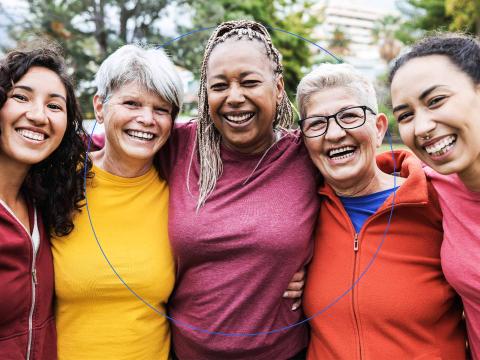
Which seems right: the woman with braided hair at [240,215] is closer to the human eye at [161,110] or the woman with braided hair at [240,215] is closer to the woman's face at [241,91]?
the woman's face at [241,91]

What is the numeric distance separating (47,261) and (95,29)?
40.5 ft

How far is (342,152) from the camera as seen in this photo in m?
2.48

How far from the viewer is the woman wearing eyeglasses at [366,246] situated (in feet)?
7.40

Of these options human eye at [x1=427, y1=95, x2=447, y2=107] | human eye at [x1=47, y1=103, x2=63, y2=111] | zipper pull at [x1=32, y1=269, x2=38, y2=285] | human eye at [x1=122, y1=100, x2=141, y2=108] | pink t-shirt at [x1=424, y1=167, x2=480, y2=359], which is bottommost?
pink t-shirt at [x1=424, y1=167, x2=480, y2=359]

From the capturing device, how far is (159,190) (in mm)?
2771

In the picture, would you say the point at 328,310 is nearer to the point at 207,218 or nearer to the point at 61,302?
the point at 207,218

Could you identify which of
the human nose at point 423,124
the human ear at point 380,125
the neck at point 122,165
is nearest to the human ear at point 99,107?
the neck at point 122,165

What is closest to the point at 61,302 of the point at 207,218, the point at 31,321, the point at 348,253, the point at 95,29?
the point at 31,321

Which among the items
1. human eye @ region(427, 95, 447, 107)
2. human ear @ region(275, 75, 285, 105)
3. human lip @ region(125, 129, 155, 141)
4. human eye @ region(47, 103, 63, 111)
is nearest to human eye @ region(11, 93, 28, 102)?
human eye @ region(47, 103, 63, 111)

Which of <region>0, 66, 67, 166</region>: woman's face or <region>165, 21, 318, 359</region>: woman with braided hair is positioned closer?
<region>0, 66, 67, 166</region>: woman's face

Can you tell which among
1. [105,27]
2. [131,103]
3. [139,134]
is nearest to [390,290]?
[139,134]

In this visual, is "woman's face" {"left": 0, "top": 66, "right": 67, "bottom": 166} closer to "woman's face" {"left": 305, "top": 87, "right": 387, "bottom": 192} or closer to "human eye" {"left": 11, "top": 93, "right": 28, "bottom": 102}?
"human eye" {"left": 11, "top": 93, "right": 28, "bottom": 102}

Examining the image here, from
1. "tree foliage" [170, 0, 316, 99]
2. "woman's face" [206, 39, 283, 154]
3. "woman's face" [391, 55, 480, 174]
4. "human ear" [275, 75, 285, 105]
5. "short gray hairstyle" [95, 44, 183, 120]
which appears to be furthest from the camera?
"tree foliage" [170, 0, 316, 99]

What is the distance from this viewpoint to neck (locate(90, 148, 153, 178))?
2707 mm
